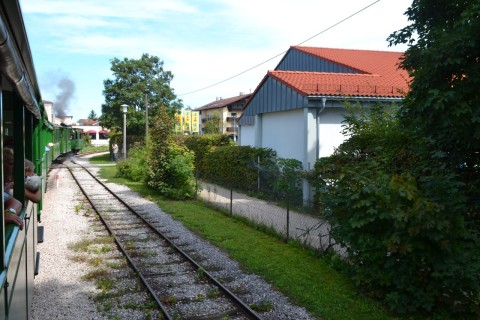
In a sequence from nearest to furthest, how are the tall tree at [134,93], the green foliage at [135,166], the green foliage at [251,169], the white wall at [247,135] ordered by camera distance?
the green foliage at [251,169] < the green foliage at [135,166] < the white wall at [247,135] < the tall tree at [134,93]

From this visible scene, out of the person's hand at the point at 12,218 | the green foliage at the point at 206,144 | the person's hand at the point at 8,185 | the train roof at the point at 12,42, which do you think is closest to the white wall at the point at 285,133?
the green foliage at the point at 206,144

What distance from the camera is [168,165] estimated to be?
17.0m

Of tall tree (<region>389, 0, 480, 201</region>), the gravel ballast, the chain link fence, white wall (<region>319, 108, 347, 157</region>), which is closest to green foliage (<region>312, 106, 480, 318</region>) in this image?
tall tree (<region>389, 0, 480, 201</region>)

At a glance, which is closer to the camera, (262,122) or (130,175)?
(262,122)

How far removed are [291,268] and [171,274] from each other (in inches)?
82.1

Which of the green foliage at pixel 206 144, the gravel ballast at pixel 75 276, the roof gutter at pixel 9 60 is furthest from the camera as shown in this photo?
the green foliage at pixel 206 144

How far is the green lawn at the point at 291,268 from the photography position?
241 inches

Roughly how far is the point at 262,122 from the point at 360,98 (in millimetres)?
5767

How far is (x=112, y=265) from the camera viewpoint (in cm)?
813

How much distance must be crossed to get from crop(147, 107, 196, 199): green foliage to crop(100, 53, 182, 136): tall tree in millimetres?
20832

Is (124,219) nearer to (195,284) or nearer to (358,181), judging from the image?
(195,284)

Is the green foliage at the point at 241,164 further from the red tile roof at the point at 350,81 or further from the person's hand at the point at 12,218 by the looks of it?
the person's hand at the point at 12,218

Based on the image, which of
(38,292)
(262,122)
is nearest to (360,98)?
(262,122)

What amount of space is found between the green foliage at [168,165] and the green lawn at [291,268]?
368 centimetres
